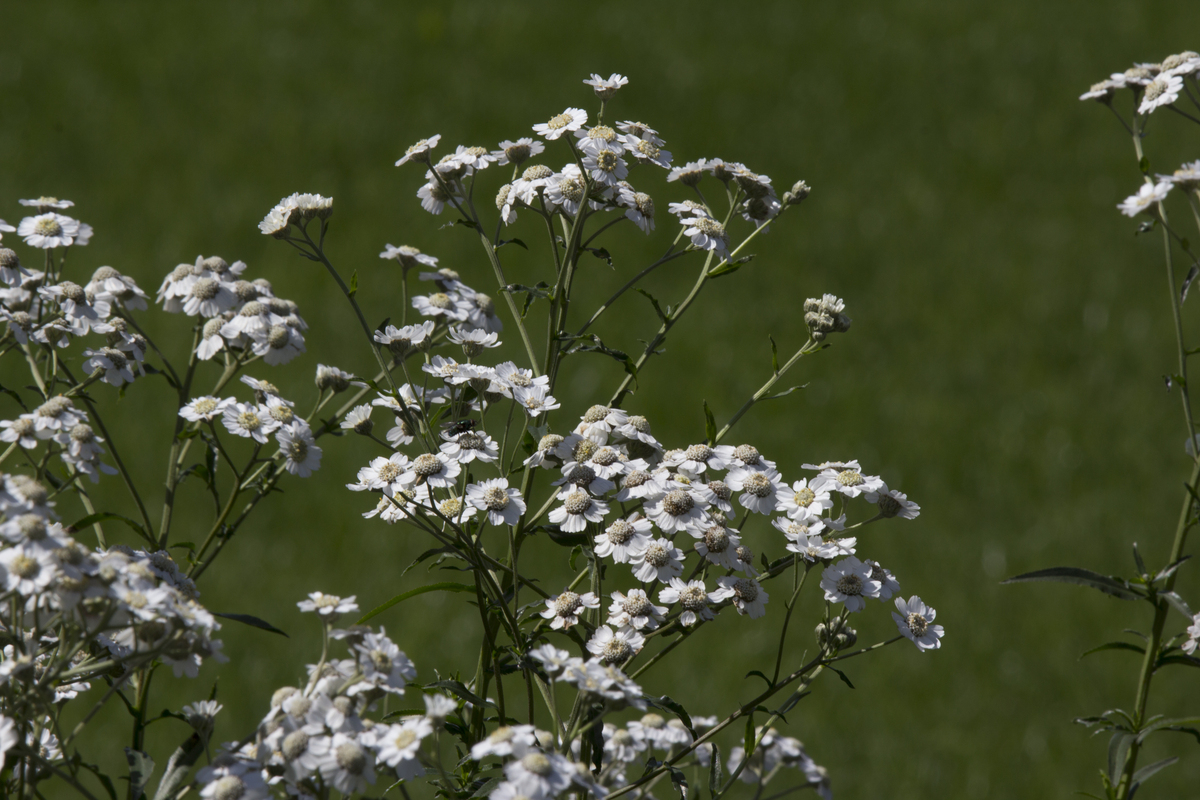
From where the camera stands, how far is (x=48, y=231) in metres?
2.31

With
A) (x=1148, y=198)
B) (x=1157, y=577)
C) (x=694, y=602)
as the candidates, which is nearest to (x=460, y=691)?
(x=694, y=602)

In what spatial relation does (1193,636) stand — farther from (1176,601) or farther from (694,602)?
(694,602)

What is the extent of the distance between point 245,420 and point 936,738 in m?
4.68

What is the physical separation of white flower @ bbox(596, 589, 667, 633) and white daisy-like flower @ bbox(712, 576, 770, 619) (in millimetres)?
108

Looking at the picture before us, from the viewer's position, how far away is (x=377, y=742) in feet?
4.78

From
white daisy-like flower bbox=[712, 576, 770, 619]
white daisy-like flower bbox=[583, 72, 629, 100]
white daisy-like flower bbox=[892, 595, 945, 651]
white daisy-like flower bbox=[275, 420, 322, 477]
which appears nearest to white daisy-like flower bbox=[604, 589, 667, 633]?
white daisy-like flower bbox=[712, 576, 770, 619]

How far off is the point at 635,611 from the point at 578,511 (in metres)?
0.20

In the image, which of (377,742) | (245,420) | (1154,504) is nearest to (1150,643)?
(377,742)

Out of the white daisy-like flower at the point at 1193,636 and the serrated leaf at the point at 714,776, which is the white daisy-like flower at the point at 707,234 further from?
the white daisy-like flower at the point at 1193,636

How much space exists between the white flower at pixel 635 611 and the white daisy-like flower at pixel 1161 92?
1.42 m

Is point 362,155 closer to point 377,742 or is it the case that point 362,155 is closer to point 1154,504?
point 1154,504

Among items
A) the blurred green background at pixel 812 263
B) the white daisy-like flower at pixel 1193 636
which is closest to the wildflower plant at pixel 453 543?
the white daisy-like flower at pixel 1193 636

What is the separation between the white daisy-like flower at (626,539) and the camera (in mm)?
1831

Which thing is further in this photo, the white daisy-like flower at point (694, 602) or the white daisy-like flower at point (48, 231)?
the white daisy-like flower at point (48, 231)
